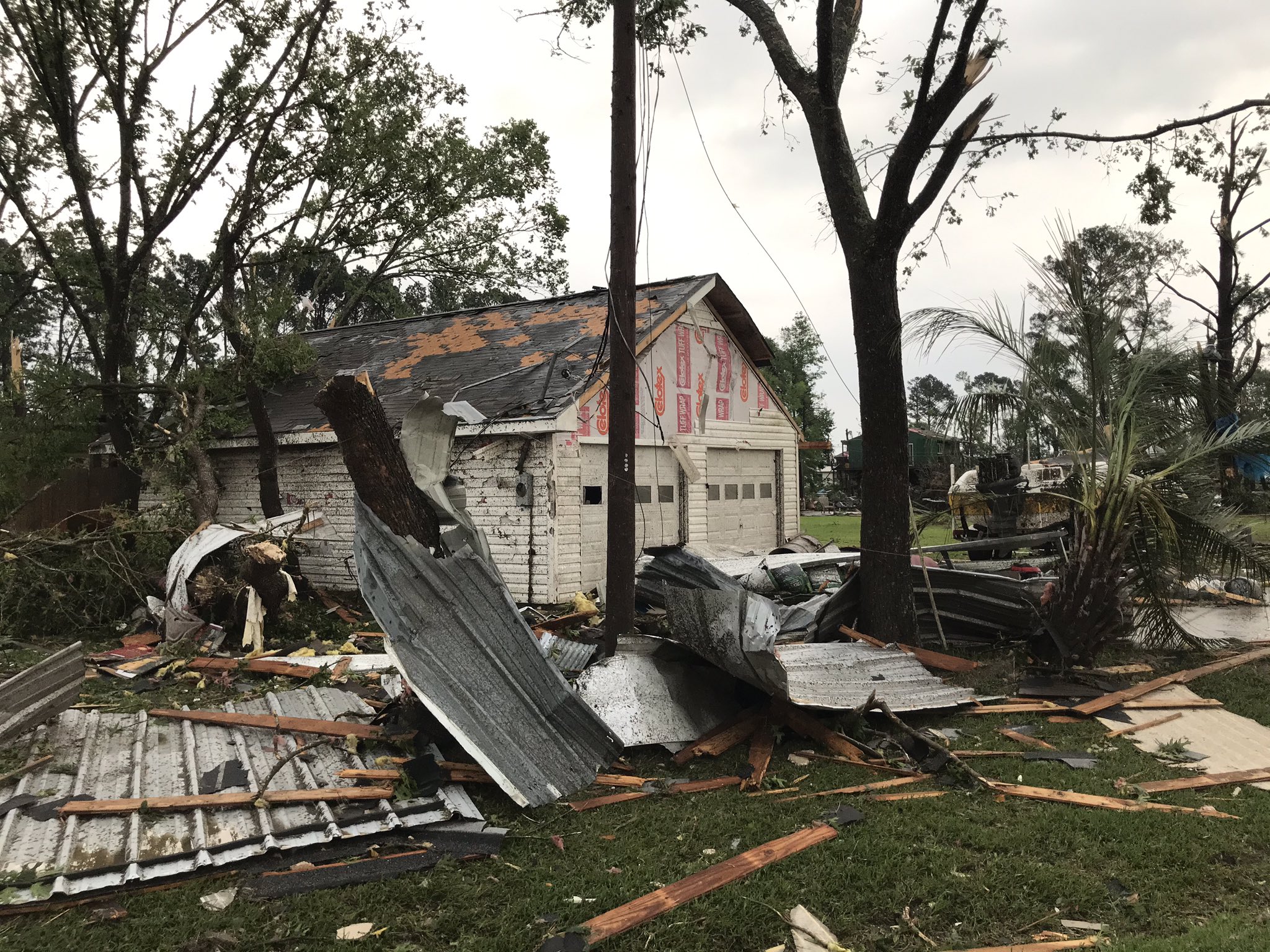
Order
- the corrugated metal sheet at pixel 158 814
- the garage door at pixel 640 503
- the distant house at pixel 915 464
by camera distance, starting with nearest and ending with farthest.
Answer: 1. the corrugated metal sheet at pixel 158 814
2. the garage door at pixel 640 503
3. the distant house at pixel 915 464

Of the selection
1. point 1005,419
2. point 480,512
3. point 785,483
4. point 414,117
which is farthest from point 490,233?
point 1005,419

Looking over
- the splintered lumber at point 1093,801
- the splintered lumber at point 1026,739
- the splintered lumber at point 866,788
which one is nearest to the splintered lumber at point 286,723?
the splintered lumber at point 866,788

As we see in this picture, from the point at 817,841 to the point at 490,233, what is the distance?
21142 mm

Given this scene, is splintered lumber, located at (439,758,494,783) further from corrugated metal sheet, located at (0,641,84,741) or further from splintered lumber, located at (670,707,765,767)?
corrugated metal sheet, located at (0,641,84,741)

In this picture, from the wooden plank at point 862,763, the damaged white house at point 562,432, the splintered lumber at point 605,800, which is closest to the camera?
the splintered lumber at point 605,800

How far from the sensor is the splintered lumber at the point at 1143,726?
6.29m

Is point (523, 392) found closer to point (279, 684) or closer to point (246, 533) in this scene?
point (246, 533)

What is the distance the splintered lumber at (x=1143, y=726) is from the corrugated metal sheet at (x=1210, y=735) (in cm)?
2

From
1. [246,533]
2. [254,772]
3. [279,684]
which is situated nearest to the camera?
[254,772]

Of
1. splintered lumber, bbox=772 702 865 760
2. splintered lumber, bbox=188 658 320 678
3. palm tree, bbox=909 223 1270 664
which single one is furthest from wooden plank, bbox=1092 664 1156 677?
splintered lumber, bbox=188 658 320 678

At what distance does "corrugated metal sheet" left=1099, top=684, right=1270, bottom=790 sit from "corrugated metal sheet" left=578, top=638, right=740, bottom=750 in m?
3.08

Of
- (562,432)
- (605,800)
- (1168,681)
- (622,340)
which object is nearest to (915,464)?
(562,432)

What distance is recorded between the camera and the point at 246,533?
1011 cm

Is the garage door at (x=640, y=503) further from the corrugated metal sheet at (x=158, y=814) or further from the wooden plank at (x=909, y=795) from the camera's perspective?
the wooden plank at (x=909, y=795)
